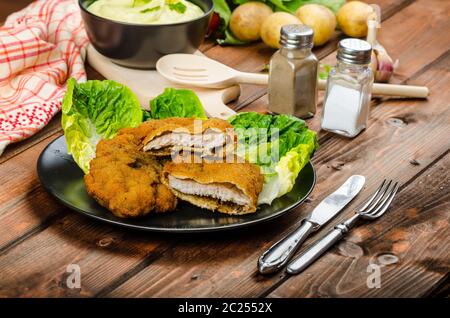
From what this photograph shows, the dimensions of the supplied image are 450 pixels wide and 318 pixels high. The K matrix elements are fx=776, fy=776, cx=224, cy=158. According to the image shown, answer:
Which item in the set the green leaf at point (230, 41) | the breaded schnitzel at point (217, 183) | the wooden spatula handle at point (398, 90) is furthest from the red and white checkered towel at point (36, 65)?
the wooden spatula handle at point (398, 90)

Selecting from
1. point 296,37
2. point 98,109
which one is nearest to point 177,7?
point 296,37

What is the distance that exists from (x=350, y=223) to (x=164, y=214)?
413 mm

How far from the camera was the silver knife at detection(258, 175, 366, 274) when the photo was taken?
158cm

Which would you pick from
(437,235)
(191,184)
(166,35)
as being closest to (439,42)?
(166,35)

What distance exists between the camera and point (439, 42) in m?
2.75

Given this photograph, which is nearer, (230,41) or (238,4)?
(230,41)

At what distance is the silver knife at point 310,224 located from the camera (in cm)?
158

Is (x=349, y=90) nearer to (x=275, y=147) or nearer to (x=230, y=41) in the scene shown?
(x=275, y=147)

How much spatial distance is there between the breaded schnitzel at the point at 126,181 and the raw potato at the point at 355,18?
1.21 m

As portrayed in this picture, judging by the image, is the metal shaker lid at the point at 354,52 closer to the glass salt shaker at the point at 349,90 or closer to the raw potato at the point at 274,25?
the glass salt shaker at the point at 349,90

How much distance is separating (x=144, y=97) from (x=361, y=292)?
106 cm

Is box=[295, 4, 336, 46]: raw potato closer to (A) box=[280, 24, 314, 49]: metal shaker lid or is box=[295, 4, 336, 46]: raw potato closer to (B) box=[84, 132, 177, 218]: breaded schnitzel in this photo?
(A) box=[280, 24, 314, 49]: metal shaker lid

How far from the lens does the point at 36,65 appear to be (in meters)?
2.49

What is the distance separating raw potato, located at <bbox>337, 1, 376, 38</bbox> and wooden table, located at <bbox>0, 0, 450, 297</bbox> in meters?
0.63
